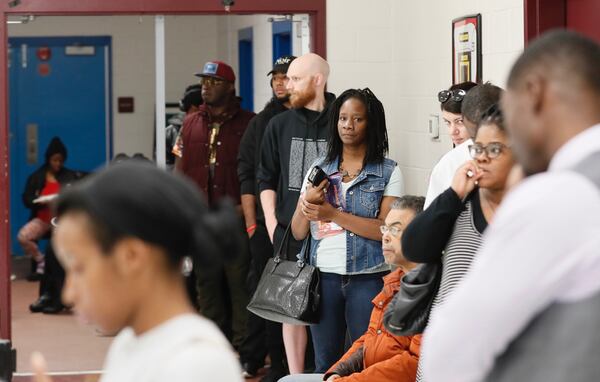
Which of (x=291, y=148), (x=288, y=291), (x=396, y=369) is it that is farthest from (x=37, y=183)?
(x=396, y=369)

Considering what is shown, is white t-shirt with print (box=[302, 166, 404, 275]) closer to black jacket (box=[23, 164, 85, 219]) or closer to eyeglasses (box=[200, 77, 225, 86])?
eyeglasses (box=[200, 77, 225, 86])

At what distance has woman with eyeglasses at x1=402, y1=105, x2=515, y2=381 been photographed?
9.26 ft

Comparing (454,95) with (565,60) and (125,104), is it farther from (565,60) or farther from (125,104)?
(125,104)

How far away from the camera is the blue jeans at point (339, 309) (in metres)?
4.74

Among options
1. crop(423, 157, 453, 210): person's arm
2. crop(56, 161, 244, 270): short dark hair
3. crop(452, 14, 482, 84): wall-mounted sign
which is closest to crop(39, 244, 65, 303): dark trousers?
crop(452, 14, 482, 84): wall-mounted sign

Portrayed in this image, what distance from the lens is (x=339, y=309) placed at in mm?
4824

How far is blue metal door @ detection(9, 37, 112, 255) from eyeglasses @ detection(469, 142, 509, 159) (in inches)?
338

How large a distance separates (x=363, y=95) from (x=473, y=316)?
3304mm

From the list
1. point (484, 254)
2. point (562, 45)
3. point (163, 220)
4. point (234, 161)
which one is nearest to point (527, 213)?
point (484, 254)

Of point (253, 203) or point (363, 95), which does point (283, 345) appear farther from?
point (363, 95)

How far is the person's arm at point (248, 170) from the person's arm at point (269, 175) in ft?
1.20

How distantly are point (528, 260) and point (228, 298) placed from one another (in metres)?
5.14

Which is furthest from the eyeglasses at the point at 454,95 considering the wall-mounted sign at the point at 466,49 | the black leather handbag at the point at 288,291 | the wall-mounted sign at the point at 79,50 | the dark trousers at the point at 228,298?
the wall-mounted sign at the point at 79,50

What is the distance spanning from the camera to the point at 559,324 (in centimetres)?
160
